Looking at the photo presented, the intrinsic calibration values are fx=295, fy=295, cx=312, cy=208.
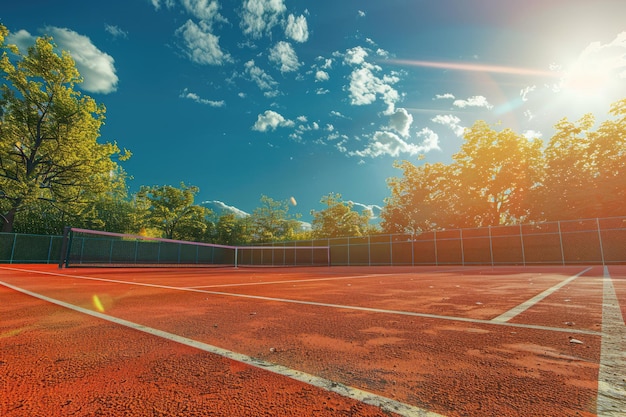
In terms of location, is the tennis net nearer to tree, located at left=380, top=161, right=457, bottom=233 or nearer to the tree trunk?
the tree trunk

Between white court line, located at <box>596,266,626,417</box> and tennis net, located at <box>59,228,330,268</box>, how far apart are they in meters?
23.7

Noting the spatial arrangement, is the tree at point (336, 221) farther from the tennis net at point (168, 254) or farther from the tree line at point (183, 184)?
the tennis net at point (168, 254)

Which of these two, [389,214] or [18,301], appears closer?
[18,301]

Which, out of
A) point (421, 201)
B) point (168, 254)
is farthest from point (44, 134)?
point (421, 201)

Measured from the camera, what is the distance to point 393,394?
1.47 metres

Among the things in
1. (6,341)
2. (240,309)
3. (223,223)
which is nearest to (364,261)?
(223,223)

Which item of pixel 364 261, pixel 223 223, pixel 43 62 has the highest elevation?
pixel 43 62

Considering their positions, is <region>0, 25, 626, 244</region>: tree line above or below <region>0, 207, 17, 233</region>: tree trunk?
above

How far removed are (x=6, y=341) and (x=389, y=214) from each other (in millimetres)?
34522

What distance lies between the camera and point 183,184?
40375 mm

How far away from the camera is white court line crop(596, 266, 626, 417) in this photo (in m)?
1.33

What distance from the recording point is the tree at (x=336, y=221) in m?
41.0

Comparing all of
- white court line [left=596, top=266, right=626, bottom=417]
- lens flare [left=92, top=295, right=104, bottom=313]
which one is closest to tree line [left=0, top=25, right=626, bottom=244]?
lens flare [left=92, top=295, right=104, bottom=313]

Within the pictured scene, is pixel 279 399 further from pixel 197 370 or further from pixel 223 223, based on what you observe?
pixel 223 223
